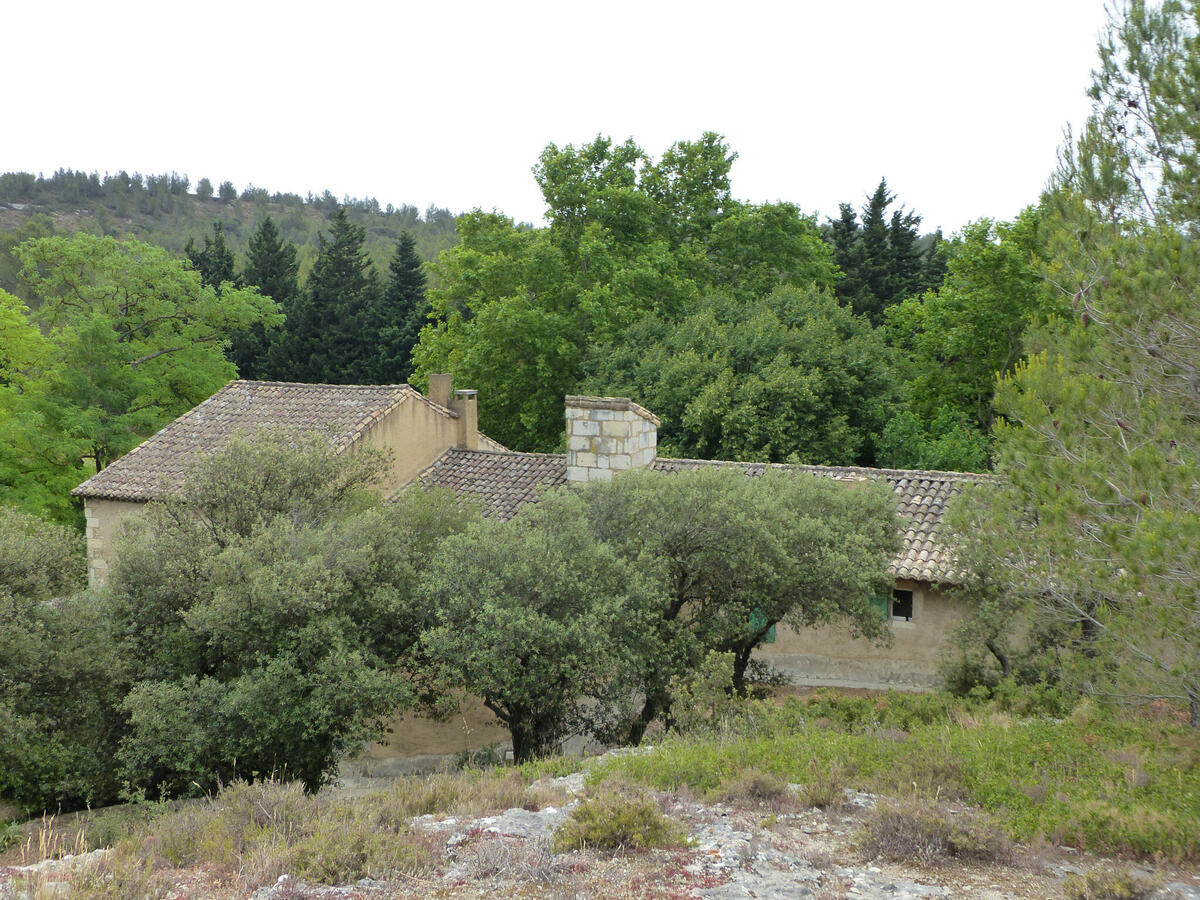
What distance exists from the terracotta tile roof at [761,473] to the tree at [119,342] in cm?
1187

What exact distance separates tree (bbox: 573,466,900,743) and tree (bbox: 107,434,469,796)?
253 centimetres

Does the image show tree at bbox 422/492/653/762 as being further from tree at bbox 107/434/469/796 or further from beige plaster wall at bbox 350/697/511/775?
beige plaster wall at bbox 350/697/511/775

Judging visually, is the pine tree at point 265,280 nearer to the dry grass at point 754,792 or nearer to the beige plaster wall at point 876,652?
the beige plaster wall at point 876,652

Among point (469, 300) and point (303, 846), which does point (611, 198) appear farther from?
point (303, 846)

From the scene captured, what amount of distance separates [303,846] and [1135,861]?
19.4ft

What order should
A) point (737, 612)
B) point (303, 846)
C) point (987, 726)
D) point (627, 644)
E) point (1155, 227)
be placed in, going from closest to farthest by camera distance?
point (303, 846)
point (1155, 227)
point (987, 726)
point (627, 644)
point (737, 612)

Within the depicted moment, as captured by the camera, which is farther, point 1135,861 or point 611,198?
point 611,198

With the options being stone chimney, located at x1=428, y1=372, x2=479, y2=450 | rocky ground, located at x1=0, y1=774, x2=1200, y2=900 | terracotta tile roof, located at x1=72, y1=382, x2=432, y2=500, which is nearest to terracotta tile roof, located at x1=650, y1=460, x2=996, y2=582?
stone chimney, located at x1=428, y1=372, x2=479, y2=450

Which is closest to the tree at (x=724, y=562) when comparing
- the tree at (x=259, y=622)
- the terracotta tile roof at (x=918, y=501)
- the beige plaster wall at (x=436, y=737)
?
the terracotta tile roof at (x=918, y=501)

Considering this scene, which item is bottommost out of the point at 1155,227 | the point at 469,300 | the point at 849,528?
the point at 849,528

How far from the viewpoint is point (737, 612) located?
40.6 ft

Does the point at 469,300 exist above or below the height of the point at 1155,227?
above

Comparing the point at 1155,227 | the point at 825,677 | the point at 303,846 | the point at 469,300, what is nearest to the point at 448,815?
the point at 303,846

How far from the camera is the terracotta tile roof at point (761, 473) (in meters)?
15.3
